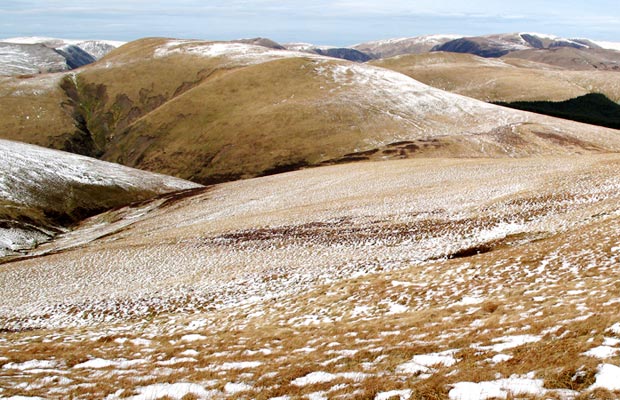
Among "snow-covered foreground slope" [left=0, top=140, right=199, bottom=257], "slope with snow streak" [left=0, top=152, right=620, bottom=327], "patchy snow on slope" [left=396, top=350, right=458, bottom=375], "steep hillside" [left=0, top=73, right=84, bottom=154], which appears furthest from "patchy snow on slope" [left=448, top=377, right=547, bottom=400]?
"steep hillside" [left=0, top=73, right=84, bottom=154]

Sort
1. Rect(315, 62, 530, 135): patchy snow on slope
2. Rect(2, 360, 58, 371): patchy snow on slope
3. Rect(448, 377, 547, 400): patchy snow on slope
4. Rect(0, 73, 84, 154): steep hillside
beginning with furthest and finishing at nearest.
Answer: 1. Rect(0, 73, 84, 154): steep hillside
2. Rect(315, 62, 530, 135): patchy snow on slope
3. Rect(2, 360, 58, 371): patchy snow on slope
4. Rect(448, 377, 547, 400): patchy snow on slope

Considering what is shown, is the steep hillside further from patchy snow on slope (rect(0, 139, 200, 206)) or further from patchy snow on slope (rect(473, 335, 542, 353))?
patchy snow on slope (rect(473, 335, 542, 353))

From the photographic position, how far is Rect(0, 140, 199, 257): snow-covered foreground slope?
62.6 m

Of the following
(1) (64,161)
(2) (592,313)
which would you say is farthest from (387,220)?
(1) (64,161)

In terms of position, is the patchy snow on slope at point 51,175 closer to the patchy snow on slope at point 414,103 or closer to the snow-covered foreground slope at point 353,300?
the snow-covered foreground slope at point 353,300

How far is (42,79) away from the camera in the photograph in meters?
183

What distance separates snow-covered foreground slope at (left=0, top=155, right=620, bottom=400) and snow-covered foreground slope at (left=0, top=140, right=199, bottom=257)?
18.4 meters

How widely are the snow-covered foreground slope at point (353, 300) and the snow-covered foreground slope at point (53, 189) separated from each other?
60.5 feet

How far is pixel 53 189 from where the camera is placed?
76250 millimetres

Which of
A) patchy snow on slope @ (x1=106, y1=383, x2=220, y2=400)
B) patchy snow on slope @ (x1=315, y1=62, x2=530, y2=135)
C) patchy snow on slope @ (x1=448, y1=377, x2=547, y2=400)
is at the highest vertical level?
patchy snow on slope @ (x1=315, y1=62, x2=530, y2=135)

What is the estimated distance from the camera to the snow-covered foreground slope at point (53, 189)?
62594 millimetres

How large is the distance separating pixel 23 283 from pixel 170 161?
94.1m

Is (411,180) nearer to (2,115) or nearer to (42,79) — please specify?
(2,115)

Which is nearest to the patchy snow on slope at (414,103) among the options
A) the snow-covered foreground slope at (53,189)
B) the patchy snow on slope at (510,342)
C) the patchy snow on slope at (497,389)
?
the snow-covered foreground slope at (53,189)
